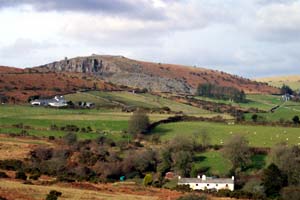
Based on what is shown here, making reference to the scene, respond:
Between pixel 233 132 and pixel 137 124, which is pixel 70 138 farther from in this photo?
pixel 233 132

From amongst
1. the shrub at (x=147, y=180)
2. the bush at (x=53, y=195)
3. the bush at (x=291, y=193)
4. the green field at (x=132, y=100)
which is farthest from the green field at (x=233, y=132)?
the bush at (x=53, y=195)

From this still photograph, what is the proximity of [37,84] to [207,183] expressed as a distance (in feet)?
319

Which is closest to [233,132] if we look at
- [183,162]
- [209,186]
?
[183,162]

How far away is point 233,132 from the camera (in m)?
112

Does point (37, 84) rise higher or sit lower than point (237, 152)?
higher

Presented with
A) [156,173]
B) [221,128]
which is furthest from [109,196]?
[221,128]

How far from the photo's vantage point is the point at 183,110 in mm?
152125

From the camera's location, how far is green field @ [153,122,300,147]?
107375mm

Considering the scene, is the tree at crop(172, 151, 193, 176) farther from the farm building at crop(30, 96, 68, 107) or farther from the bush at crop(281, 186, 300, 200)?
the farm building at crop(30, 96, 68, 107)

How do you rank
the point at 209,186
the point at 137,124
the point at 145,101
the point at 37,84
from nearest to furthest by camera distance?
the point at 209,186 → the point at 137,124 → the point at 145,101 → the point at 37,84

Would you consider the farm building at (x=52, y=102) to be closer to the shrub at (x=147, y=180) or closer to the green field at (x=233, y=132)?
the green field at (x=233, y=132)

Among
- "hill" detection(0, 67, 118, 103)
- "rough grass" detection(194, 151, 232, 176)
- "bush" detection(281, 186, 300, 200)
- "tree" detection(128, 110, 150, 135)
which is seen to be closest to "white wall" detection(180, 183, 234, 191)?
"bush" detection(281, 186, 300, 200)

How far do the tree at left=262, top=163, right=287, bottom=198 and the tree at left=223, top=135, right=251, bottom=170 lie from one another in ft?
28.3

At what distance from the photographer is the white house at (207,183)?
8238 cm
